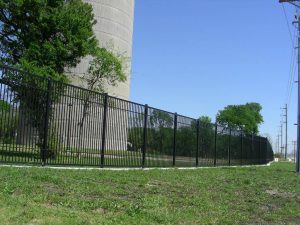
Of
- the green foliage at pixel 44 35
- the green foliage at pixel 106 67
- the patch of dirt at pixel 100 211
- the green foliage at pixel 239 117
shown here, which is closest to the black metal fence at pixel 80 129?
the green foliage at pixel 44 35

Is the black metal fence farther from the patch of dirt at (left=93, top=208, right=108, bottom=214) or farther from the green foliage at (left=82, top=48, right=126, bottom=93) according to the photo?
the green foliage at (left=82, top=48, right=126, bottom=93)

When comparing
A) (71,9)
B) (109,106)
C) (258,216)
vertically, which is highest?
(71,9)

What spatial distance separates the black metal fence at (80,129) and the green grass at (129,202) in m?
2.70

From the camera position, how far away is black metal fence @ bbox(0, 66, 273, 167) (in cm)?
1366

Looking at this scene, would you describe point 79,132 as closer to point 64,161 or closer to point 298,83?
point 64,161

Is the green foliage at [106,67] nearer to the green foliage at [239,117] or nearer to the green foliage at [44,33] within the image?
the green foliage at [44,33]

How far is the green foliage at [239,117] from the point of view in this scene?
297ft

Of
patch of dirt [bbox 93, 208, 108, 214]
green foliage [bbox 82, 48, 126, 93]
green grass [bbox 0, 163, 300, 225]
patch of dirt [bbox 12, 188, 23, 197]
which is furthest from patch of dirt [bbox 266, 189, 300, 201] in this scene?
green foliage [bbox 82, 48, 126, 93]

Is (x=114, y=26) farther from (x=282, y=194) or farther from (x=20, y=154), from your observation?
(x=282, y=194)

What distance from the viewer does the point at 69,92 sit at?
51.1ft

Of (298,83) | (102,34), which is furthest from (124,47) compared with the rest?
(298,83)

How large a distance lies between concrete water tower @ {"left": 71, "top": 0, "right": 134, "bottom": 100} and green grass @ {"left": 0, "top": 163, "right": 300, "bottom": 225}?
38081 mm

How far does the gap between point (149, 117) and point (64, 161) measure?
5.67 m

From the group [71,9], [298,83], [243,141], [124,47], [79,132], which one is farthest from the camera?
[124,47]
